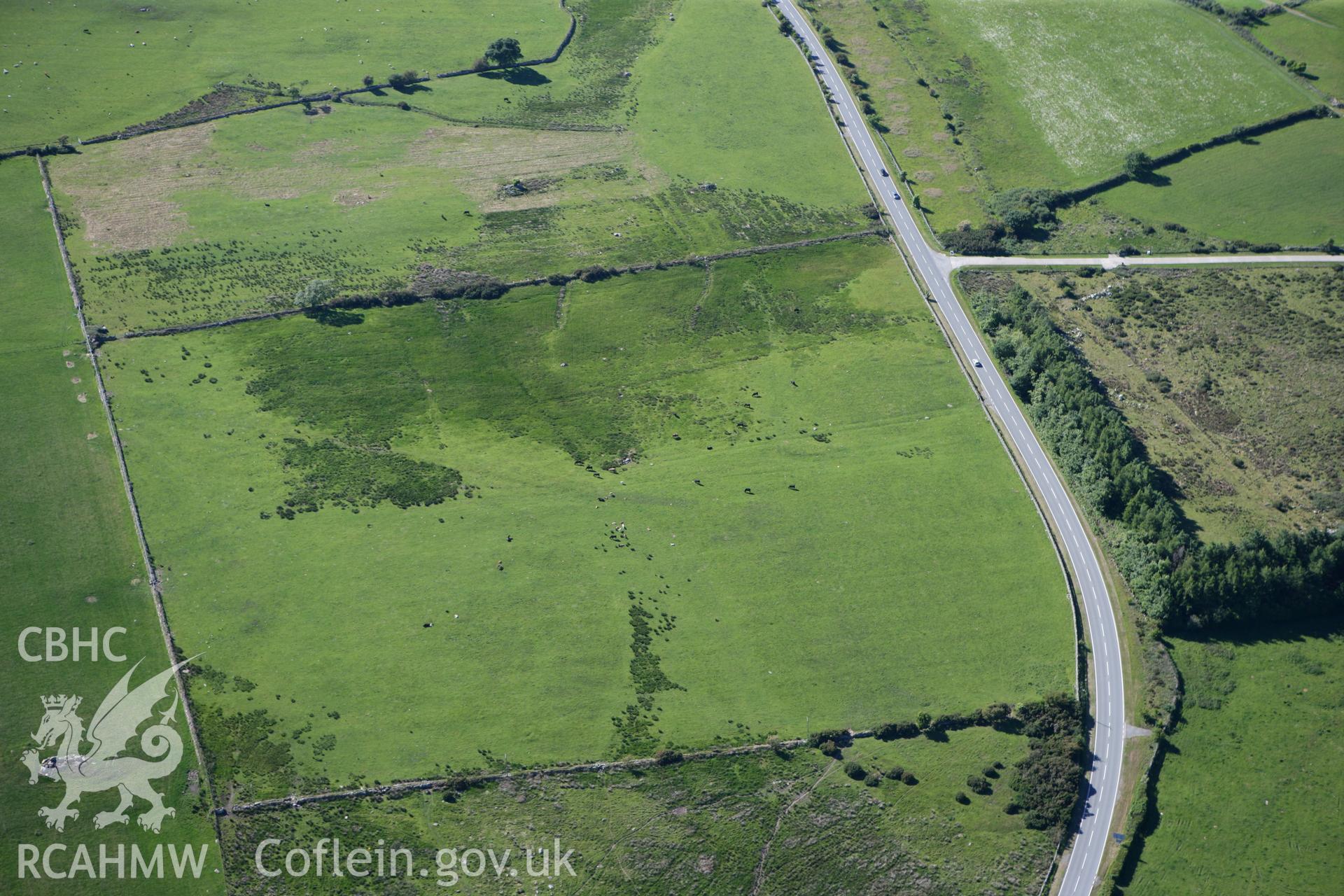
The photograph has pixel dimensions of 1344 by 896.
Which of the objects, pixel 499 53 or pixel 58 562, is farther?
pixel 499 53

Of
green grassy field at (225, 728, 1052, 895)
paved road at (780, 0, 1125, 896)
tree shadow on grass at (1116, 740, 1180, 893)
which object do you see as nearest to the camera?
green grassy field at (225, 728, 1052, 895)

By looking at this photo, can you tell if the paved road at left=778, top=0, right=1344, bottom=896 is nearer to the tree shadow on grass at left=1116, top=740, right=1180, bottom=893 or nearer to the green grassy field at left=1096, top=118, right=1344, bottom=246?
the tree shadow on grass at left=1116, top=740, right=1180, bottom=893

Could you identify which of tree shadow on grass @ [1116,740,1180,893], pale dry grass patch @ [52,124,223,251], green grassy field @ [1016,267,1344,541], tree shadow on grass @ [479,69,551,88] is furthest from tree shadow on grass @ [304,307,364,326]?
tree shadow on grass @ [1116,740,1180,893]

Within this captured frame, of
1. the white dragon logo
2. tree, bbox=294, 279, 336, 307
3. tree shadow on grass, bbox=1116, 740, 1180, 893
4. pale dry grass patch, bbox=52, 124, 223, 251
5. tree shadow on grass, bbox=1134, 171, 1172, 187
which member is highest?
tree shadow on grass, bbox=1134, 171, 1172, 187

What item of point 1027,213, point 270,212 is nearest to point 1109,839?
point 1027,213

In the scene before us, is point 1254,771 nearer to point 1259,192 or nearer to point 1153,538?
point 1153,538

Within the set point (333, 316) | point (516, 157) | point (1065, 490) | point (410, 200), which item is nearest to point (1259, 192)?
point (1065, 490)

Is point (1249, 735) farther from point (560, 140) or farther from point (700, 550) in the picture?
point (560, 140)
